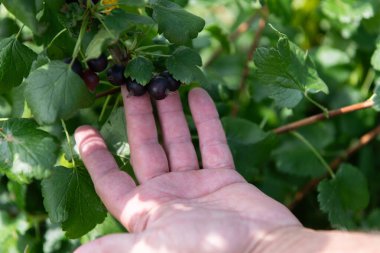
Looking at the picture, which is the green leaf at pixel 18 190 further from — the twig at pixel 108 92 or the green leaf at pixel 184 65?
the green leaf at pixel 184 65

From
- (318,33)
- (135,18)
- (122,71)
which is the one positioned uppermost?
(135,18)

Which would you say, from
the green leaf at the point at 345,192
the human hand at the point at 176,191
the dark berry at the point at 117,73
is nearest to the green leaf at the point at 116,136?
the human hand at the point at 176,191

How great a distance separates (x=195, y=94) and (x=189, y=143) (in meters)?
0.14

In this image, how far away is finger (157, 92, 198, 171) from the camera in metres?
1.47

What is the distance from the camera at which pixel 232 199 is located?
137cm

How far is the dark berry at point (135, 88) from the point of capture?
4.45ft

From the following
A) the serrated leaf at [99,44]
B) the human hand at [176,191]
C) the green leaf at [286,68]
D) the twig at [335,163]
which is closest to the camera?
the serrated leaf at [99,44]

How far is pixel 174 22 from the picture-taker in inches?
52.3

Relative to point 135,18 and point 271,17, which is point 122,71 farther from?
point 271,17

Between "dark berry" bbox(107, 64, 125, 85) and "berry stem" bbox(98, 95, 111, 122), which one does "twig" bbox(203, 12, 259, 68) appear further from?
"dark berry" bbox(107, 64, 125, 85)

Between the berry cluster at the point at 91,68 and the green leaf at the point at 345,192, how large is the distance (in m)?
0.78

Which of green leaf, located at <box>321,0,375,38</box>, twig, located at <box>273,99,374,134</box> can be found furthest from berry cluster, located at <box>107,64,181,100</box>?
green leaf, located at <box>321,0,375,38</box>

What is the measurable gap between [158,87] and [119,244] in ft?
1.29

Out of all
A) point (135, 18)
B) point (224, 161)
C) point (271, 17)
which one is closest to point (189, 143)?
point (224, 161)
